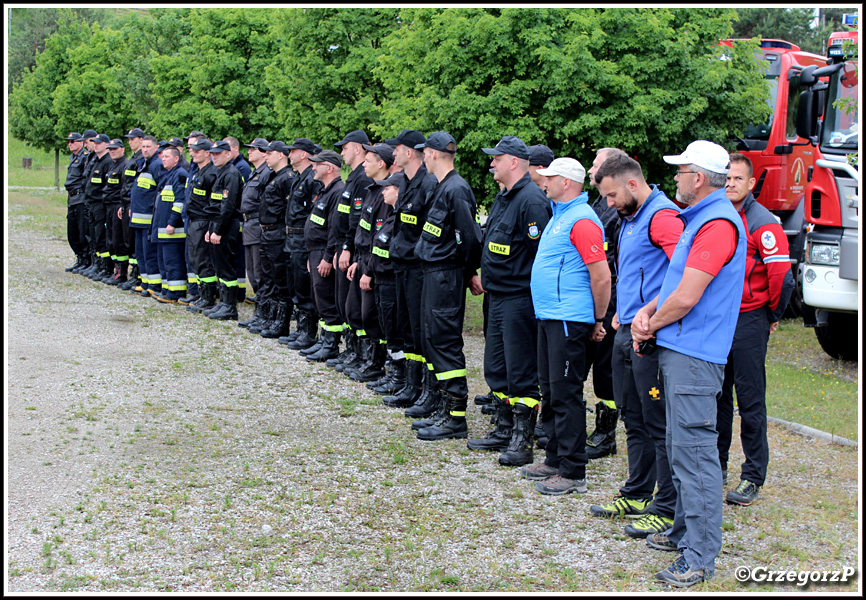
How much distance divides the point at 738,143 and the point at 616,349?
32.0ft

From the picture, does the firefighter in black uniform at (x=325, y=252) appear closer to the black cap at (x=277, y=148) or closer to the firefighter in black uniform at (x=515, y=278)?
the black cap at (x=277, y=148)

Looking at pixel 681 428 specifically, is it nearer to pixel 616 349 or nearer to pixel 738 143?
pixel 616 349

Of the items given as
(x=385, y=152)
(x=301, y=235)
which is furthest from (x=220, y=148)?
(x=385, y=152)

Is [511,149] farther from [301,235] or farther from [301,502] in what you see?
[301,235]

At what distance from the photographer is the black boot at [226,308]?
1232 centimetres

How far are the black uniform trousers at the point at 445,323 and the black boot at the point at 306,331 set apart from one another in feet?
12.0

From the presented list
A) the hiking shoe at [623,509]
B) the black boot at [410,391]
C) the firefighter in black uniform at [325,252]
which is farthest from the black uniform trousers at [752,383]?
the firefighter in black uniform at [325,252]

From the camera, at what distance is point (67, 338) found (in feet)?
35.1

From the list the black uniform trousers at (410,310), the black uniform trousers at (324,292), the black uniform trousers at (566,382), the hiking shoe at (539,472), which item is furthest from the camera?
the black uniform trousers at (324,292)

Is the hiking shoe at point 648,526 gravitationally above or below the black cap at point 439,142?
below

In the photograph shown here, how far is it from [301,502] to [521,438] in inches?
71.8

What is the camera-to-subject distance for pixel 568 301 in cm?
583

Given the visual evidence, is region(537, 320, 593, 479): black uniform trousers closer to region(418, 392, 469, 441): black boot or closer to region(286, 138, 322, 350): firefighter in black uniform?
region(418, 392, 469, 441): black boot

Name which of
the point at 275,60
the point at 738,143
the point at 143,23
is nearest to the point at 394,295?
the point at 738,143
